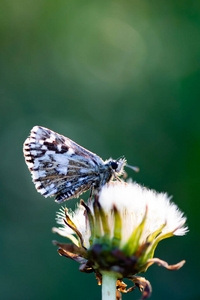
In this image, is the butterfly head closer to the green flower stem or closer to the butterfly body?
the butterfly body

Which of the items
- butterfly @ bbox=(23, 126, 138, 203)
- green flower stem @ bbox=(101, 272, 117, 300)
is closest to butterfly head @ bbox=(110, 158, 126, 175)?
butterfly @ bbox=(23, 126, 138, 203)

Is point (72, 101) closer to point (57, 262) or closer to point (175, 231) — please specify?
point (57, 262)

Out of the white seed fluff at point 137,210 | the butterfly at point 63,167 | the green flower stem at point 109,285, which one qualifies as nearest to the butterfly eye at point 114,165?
the butterfly at point 63,167

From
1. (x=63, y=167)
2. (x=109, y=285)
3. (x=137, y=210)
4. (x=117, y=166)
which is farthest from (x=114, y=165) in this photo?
(x=109, y=285)

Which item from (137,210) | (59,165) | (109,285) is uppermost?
(59,165)

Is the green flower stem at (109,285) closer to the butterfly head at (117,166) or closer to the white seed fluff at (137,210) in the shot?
the white seed fluff at (137,210)

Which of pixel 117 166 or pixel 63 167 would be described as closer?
pixel 117 166

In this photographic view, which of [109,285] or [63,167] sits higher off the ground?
[63,167]

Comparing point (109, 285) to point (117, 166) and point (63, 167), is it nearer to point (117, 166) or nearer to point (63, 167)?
point (117, 166)

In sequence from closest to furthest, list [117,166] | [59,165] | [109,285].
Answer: [109,285] < [117,166] < [59,165]
